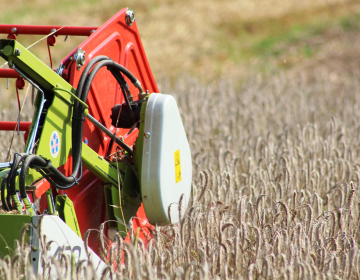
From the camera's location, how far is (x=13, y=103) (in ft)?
19.8

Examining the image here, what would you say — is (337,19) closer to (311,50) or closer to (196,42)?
(311,50)

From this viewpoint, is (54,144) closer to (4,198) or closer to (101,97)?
(4,198)

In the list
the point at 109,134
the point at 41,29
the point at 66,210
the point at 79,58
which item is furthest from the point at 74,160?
the point at 41,29

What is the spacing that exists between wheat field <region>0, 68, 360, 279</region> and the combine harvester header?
0.16m

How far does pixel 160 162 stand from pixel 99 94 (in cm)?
64

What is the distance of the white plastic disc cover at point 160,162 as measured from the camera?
2.62m

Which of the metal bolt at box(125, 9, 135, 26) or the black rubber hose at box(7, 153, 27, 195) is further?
the metal bolt at box(125, 9, 135, 26)

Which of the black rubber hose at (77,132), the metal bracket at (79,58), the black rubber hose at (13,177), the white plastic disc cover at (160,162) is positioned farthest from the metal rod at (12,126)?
the black rubber hose at (13,177)

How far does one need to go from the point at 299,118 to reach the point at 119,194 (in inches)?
155

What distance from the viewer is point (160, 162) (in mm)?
2613

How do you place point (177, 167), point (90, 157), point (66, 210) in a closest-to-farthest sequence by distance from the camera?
point (66, 210) → point (90, 157) → point (177, 167)

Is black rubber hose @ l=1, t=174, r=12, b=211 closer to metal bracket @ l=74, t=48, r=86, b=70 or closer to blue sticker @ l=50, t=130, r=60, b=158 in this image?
blue sticker @ l=50, t=130, r=60, b=158

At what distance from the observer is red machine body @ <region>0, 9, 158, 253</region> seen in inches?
107

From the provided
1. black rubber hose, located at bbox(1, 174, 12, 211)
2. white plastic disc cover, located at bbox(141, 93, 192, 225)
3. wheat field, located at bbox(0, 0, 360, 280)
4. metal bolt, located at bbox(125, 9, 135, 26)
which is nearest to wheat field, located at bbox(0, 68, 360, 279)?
wheat field, located at bbox(0, 0, 360, 280)
